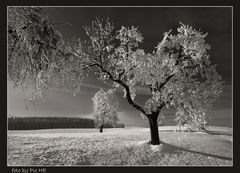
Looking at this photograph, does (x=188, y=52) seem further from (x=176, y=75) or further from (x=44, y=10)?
(x=44, y=10)

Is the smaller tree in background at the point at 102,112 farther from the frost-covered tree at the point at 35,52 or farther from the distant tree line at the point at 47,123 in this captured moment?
the frost-covered tree at the point at 35,52

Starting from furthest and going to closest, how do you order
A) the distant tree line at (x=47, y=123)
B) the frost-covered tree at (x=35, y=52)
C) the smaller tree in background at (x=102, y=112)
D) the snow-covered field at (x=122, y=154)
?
the smaller tree in background at (x=102, y=112) → the distant tree line at (x=47, y=123) → the snow-covered field at (x=122, y=154) → the frost-covered tree at (x=35, y=52)

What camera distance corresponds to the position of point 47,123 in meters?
36.7

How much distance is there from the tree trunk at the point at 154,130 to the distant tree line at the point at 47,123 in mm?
18182

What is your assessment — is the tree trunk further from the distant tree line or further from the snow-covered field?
the distant tree line

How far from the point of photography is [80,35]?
16969 millimetres

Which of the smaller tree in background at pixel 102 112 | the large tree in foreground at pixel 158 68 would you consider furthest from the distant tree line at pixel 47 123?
the large tree in foreground at pixel 158 68

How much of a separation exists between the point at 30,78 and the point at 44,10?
102 inches

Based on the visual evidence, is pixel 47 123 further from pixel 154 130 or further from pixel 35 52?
pixel 35 52

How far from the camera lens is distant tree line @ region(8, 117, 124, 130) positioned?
32750 millimetres

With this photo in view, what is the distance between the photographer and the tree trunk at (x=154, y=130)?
19188 millimetres

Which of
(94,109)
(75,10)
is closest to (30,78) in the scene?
(75,10)

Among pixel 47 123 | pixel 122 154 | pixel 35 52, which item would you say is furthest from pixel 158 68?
pixel 47 123

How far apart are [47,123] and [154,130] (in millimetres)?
21110
